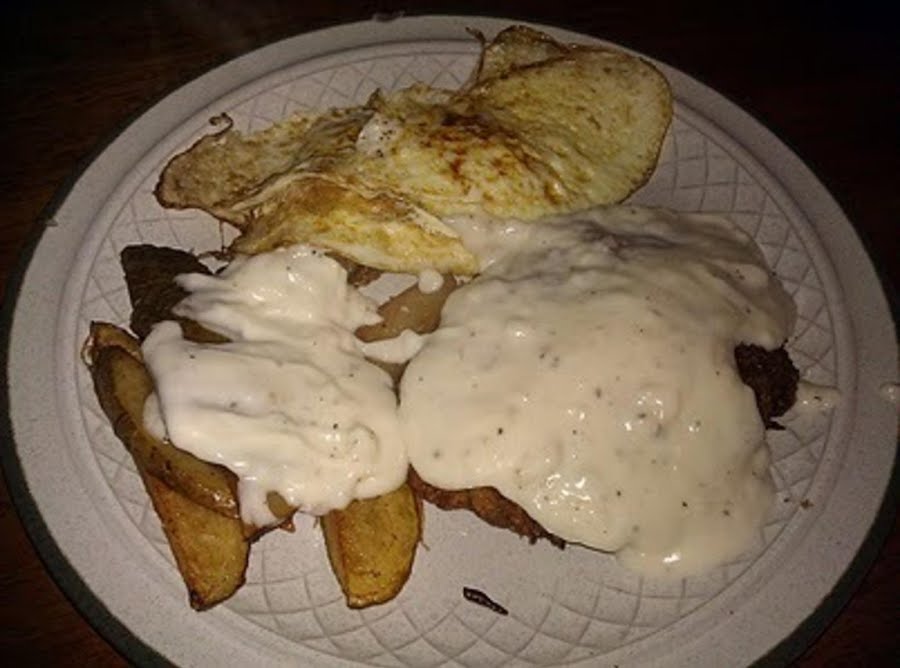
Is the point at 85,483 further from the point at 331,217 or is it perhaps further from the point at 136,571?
the point at 331,217

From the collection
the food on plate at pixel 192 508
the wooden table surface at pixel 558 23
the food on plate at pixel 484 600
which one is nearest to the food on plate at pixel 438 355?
the food on plate at pixel 192 508

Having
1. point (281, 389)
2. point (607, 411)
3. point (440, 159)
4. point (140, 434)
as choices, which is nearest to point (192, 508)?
point (140, 434)

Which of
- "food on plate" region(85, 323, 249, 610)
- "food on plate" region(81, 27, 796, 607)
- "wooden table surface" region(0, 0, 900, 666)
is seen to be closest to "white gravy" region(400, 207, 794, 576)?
"food on plate" region(81, 27, 796, 607)

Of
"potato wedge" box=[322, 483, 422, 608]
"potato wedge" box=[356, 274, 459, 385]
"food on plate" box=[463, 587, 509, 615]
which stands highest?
"potato wedge" box=[356, 274, 459, 385]

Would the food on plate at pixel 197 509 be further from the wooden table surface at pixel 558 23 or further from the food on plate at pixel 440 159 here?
the wooden table surface at pixel 558 23

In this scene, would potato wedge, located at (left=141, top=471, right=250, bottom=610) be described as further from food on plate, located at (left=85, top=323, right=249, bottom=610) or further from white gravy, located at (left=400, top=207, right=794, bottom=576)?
white gravy, located at (left=400, top=207, right=794, bottom=576)

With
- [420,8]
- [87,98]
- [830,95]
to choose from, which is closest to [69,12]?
[87,98]

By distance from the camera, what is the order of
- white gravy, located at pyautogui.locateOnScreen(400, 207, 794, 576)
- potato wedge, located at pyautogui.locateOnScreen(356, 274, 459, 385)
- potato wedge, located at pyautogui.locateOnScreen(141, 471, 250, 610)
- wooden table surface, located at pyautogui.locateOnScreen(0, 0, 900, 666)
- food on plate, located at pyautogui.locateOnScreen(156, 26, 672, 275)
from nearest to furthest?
potato wedge, located at pyautogui.locateOnScreen(141, 471, 250, 610) → white gravy, located at pyautogui.locateOnScreen(400, 207, 794, 576) → potato wedge, located at pyautogui.locateOnScreen(356, 274, 459, 385) → food on plate, located at pyautogui.locateOnScreen(156, 26, 672, 275) → wooden table surface, located at pyautogui.locateOnScreen(0, 0, 900, 666)
